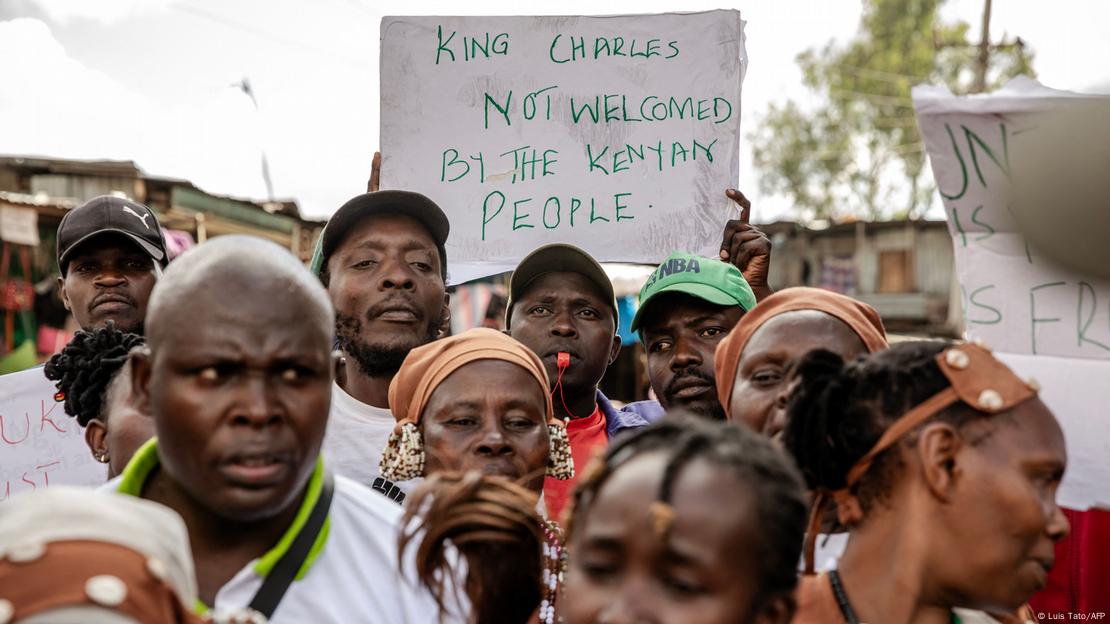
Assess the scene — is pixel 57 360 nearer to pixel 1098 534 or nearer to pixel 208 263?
pixel 208 263

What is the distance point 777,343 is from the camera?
311cm

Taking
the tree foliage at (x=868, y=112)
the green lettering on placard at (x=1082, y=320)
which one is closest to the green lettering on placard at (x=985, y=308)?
the green lettering on placard at (x=1082, y=320)

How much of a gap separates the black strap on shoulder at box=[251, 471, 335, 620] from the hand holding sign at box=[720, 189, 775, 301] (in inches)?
101

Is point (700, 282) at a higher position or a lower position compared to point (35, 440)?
higher

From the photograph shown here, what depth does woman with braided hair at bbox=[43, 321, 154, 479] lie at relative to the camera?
3143mm

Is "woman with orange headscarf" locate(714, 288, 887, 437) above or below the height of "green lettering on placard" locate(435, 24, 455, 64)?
below

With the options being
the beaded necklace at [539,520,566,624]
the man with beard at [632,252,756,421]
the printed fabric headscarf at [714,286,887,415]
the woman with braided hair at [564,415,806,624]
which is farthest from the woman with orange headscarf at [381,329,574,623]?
the woman with braided hair at [564,415,806,624]

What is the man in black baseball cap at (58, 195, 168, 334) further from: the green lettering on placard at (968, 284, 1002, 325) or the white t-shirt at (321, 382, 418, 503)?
the green lettering on placard at (968, 284, 1002, 325)

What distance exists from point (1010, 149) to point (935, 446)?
55.4 inches

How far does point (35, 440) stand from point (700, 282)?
275 cm

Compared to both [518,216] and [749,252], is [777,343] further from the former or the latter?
[518,216]

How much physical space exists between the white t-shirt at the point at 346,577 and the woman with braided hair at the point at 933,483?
88 centimetres

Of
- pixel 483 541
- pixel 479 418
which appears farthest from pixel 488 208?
pixel 483 541

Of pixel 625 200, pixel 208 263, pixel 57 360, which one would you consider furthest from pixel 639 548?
pixel 625 200
